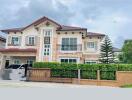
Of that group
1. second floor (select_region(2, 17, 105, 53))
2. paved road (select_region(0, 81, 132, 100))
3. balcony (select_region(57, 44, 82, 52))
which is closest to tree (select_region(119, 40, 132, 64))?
second floor (select_region(2, 17, 105, 53))

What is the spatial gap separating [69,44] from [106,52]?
6.65 meters

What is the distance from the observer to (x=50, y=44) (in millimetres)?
38781

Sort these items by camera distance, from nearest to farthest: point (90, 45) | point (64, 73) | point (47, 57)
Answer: point (64, 73)
point (47, 57)
point (90, 45)

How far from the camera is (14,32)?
4078cm

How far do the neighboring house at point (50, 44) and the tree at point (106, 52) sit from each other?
1.08 meters

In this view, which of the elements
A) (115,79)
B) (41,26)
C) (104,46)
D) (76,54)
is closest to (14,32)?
(41,26)

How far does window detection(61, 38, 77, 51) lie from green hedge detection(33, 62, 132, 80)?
33.8 feet

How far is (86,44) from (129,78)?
49.0 ft

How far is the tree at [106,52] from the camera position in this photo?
39347 mm

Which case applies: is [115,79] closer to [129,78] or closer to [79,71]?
[129,78]

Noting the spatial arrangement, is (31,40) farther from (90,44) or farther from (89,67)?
(89,67)

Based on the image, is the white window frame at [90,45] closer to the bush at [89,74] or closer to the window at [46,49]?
the window at [46,49]

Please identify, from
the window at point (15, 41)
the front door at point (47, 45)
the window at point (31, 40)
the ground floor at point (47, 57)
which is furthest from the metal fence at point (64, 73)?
the window at point (15, 41)

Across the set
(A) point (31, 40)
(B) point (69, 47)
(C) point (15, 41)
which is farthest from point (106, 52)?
(C) point (15, 41)
